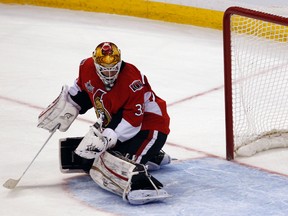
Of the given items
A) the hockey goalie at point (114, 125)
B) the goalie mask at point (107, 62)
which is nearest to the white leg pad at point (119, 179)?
the hockey goalie at point (114, 125)

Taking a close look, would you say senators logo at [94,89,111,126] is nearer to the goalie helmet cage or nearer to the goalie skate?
the goalie skate

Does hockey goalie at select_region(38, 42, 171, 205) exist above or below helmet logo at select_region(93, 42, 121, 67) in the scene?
below

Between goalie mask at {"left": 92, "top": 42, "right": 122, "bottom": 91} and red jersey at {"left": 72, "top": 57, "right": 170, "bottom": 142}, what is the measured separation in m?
0.05

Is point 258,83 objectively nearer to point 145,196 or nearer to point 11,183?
point 145,196

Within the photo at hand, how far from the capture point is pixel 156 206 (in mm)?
3945

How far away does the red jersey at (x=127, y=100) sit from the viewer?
4.01 m

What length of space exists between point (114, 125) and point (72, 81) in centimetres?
181

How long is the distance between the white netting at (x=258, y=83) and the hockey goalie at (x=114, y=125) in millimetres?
570

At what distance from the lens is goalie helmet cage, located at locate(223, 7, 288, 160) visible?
175 inches

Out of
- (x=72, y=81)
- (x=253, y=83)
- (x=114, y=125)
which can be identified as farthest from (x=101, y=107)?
(x=72, y=81)

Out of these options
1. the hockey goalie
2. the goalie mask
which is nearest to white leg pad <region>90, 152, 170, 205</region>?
the hockey goalie

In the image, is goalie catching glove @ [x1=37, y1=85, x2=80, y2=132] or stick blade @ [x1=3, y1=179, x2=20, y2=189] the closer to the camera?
stick blade @ [x1=3, y1=179, x2=20, y2=189]

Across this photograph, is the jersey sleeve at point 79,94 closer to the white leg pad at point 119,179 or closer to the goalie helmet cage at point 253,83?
the white leg pad at point 119,179

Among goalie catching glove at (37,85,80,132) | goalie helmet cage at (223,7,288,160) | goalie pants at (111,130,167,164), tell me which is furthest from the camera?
goalie helmet cage at (223,7,288,160)
